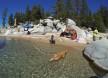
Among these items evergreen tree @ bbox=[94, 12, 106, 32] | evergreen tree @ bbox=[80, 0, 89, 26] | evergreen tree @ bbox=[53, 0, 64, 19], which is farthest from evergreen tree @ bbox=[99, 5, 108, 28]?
evergreen tree @ bbox=[53, 0, 64, 19]

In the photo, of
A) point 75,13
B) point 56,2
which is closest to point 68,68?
point 56,2

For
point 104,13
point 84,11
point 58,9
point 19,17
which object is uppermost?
point 84,11

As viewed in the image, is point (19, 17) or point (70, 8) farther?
point (19, 17)

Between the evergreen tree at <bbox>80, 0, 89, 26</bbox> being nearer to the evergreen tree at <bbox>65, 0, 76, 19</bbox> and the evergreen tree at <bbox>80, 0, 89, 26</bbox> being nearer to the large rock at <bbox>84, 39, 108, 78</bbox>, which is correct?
the evergreen tree at <bbox>65, 0, 76, 19</bbox>

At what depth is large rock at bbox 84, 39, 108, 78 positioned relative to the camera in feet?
26.8

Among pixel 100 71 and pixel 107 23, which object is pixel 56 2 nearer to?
pixel 107 23

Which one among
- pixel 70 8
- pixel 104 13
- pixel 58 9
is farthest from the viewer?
pixel 104 13

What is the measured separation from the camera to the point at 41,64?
14.7 m

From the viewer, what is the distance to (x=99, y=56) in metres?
8.41

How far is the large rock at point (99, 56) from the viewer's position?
322 inches

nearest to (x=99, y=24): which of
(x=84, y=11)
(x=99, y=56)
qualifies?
(x=84, y=11)

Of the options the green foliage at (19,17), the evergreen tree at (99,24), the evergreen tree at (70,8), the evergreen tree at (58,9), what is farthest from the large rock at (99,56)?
the green foliage at (19,17)

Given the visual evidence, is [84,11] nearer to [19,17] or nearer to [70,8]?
[70,8]

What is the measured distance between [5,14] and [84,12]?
61384mm
